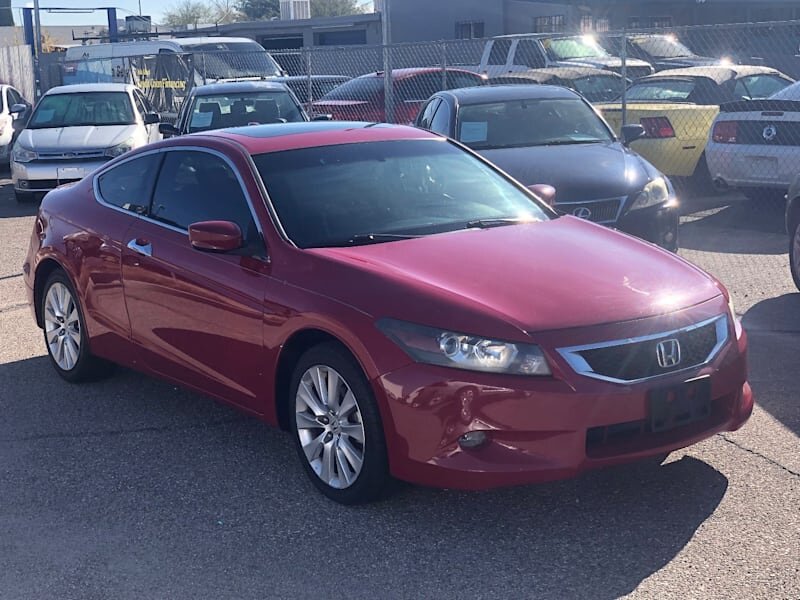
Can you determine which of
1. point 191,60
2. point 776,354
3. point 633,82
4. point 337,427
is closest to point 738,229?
point 633,82

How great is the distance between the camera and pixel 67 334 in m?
7.00

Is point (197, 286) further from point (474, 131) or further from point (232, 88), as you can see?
point (232, 88)

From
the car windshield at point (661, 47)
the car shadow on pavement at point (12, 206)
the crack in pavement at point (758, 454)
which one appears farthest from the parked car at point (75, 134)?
the car windshield at point (661, 47)

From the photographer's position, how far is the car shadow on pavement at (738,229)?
11.1m

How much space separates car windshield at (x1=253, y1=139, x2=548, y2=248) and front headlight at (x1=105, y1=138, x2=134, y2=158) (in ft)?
32.9

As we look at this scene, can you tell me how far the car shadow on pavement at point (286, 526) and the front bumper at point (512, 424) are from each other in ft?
0.95

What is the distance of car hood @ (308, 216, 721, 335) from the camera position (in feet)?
14.9

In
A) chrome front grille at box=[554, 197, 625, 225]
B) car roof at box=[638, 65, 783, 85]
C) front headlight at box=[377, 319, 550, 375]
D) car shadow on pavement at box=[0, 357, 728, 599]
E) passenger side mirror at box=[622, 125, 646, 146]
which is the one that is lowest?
car shadow on pavement at box=[0, 357, 728, 599]

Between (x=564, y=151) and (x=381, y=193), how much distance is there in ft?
16.0

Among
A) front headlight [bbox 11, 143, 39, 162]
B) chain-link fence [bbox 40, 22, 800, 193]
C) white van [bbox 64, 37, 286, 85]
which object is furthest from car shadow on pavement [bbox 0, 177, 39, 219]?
white van [bbox 64, 37, 286, 85]

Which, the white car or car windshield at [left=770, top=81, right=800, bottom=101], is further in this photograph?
car windshield at [left=770, top=81, right=800, bottom=101]

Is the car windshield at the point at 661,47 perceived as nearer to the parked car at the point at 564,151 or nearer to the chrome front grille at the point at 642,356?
the parked car at the point at 564,151

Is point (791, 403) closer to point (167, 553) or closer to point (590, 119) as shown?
point (167, 553)

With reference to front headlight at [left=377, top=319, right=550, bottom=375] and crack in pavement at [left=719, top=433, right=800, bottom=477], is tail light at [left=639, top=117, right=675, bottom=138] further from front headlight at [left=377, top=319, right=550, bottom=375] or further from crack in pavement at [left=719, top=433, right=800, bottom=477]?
front headlight at [left=377, top=319, right=550, bottom=375]
